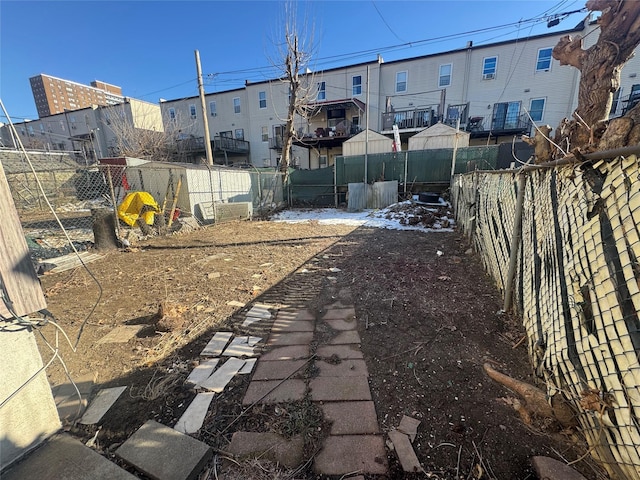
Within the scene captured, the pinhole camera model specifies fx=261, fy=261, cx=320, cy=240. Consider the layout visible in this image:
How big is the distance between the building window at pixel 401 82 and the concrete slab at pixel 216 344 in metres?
20.0

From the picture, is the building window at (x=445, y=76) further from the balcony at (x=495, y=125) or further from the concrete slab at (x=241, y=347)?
the concrete slab at (x=241, y=347)

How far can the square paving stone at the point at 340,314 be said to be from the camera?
2920 millimetres

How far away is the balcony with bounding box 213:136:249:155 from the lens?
20609mm

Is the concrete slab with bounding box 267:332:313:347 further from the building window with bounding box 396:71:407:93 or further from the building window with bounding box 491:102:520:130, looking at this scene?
the building window with bounding box 396:71:407:93

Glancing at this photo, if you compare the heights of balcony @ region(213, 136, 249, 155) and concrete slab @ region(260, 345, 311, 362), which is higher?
balcony @ region(213, 136, 249, 155)

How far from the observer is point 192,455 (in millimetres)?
1393

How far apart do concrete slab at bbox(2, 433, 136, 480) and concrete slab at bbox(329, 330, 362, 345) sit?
163cm

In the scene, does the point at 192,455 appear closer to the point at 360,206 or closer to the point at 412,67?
the point at 360,206

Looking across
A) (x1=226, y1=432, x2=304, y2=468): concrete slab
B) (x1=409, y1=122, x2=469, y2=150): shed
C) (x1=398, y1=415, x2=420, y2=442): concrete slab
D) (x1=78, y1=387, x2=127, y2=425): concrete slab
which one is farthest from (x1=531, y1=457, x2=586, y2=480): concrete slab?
(x1=409, y1=122, x2=469, y2=150): shed

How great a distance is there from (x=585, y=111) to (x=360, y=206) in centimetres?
779

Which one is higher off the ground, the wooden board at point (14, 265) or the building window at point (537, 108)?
the building window at point (537, 108)

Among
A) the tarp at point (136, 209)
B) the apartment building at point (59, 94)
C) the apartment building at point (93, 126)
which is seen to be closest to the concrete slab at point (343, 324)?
the tarp at point (136, 209)

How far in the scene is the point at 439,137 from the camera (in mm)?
13453

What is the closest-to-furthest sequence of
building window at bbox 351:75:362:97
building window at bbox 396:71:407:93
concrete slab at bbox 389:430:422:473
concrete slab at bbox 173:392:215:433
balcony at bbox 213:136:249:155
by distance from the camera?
concrete slab at bbox 389:430:422:473, concrete slab at bbox 173:392:215:433, building window at bbox 396:71:407:93, building window at bbox 351:75:362:97, balcony at bbox 213:136:249:155
